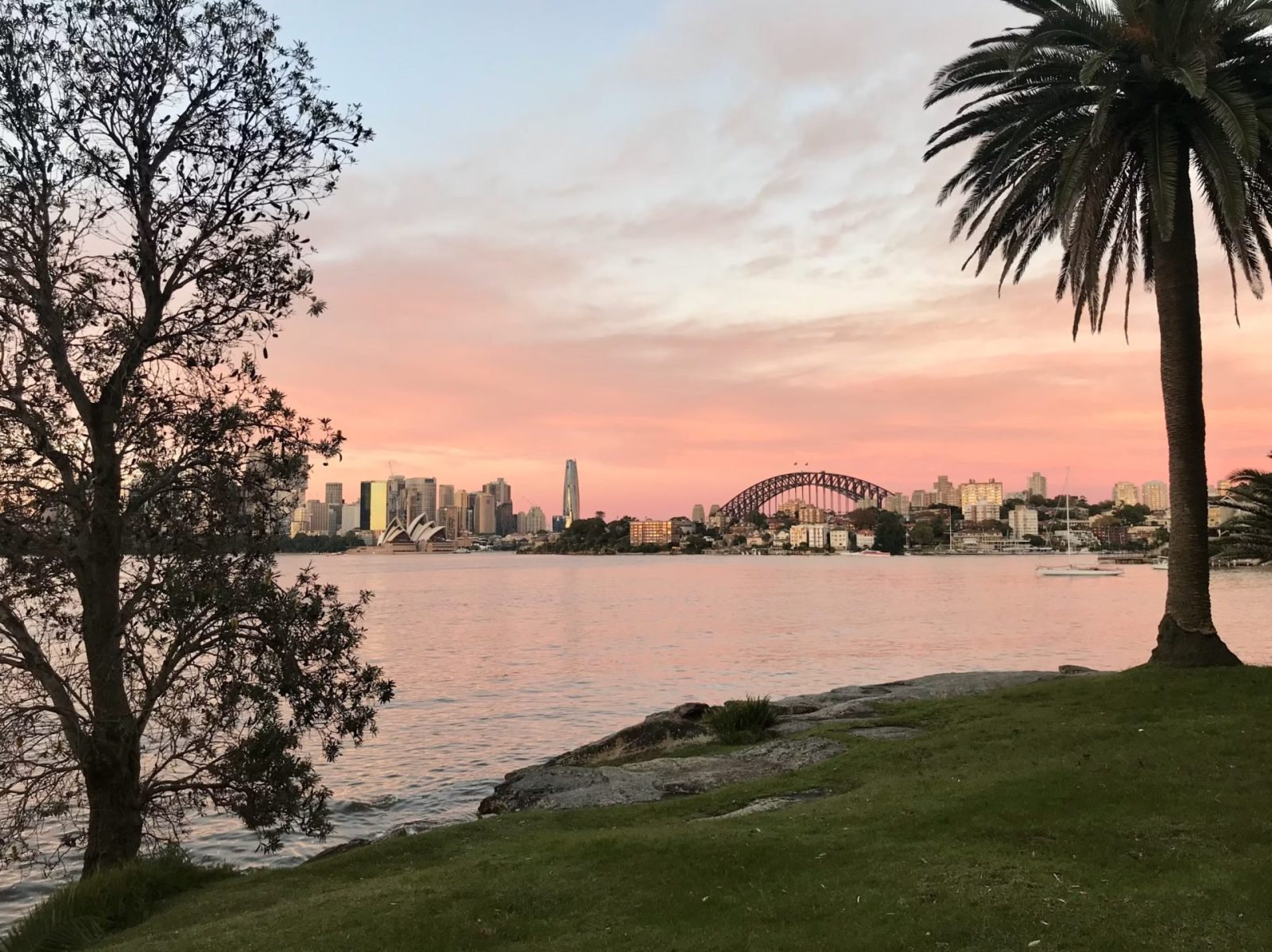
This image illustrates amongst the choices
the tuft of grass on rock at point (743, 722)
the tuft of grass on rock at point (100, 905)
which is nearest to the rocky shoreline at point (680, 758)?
the tuft of grass on rock at point (743, 722)

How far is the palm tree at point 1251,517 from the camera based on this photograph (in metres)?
20.5

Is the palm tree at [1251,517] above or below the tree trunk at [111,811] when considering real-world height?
above

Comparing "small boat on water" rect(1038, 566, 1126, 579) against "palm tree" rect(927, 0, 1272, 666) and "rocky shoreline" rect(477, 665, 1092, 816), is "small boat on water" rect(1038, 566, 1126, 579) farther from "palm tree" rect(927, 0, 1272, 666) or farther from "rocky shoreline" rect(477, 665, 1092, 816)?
"palm tree" rect(927, 0, 1272, 666)

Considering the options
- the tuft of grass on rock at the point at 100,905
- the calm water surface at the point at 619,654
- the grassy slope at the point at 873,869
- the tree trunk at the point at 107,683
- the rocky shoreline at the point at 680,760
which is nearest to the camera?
the grassy slope at the point at 873,869

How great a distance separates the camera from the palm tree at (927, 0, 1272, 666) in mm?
15859

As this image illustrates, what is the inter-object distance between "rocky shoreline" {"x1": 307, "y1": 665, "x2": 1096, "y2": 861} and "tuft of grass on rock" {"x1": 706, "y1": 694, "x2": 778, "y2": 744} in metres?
0.29

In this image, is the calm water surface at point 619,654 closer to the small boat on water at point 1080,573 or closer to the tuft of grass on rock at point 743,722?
the tuft of grass on rock at point 743,722

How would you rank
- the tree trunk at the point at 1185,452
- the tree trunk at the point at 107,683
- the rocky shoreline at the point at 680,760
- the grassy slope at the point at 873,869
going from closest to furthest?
the grassy slope at the point at 873,869 < the tree trunk at the point at 107,683 < the rocky shoreline at the point at 680,760 < the tree trunk at the point at 1185,452

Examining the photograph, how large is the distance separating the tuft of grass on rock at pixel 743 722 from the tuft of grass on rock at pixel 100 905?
10195 millimetres

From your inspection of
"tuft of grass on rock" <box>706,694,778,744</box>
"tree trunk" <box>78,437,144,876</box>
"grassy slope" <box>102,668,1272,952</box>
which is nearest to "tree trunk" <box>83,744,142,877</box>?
"tree trunk" <box>78,437,144,876</box>

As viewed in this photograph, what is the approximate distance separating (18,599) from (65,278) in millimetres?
4507

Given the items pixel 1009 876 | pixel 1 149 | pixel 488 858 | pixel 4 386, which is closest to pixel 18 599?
pixel 4 386

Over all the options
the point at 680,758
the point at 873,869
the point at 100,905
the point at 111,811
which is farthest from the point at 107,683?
the point at 873,869

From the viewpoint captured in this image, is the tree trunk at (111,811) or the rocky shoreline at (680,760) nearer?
the tree trunk at (111,811)
